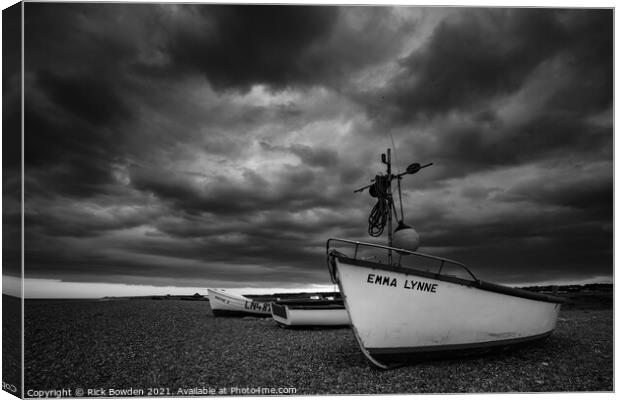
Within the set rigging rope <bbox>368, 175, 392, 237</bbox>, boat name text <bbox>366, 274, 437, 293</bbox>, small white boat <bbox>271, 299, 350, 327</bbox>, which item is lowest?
small white boat <bbox>271, 299, 350, 327</bbox>

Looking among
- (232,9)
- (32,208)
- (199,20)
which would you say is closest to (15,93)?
(32,208)

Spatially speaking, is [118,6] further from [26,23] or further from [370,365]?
[370,365]

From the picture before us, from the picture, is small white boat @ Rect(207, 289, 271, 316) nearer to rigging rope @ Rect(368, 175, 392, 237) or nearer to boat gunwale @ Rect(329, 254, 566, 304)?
rigging rope @ Rect(368, 175, 392, 237)

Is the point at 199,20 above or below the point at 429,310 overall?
above

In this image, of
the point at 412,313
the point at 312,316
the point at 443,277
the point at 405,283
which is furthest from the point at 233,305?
the point at 443,277

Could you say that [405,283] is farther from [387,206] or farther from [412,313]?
[387,206]

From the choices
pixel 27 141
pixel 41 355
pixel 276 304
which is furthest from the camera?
pixel 276 304

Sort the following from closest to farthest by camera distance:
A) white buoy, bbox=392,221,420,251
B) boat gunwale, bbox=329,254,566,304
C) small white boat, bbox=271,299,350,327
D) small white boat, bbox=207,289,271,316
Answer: boat gunwale, bbox=329,254,566,304, white buoy, bbox=392,221,420,251, small white boat, bbox=271,299,350,327, small white boat, bbox=207,289,271,316

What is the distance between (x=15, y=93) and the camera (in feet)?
25.1

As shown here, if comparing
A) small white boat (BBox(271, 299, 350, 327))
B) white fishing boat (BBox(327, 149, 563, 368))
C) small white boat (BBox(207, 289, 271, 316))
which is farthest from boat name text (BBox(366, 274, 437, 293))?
small white boat (BBox(207, 289, 271, 316))

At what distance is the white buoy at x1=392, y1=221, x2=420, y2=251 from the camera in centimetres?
894

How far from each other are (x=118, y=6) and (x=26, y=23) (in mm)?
1652

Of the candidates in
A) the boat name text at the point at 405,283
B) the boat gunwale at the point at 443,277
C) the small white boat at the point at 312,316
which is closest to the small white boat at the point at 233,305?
the small white boat at the point at 312,316

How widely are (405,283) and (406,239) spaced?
1183mm
